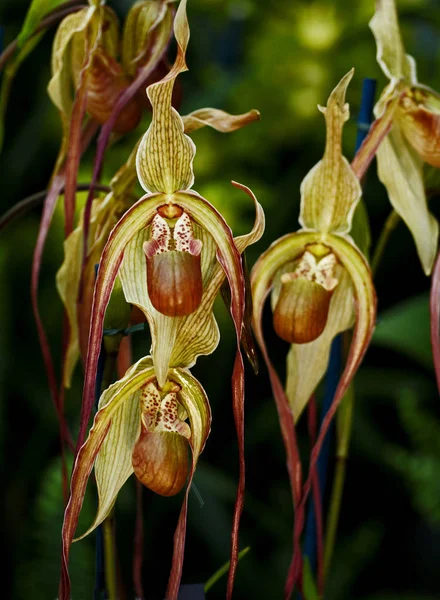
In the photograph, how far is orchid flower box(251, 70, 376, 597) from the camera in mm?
548

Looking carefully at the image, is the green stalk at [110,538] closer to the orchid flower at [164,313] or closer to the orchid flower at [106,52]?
the orchid flower at [164,313]

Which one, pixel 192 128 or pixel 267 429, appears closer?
pixel 192 128

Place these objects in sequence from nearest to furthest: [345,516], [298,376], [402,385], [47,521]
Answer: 1. [298,376]
2. [47,521]
3. [402,385]
4. [345,516]

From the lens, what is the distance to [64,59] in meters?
0.65

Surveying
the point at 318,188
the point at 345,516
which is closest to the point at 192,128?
the point at 318,188

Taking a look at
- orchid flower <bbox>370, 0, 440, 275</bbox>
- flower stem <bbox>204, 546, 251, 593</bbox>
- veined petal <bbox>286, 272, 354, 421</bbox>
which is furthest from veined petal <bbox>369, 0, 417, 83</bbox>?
flower stem <bbox>204, 546, 251, 593</bbox>

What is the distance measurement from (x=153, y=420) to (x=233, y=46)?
4.62 ft

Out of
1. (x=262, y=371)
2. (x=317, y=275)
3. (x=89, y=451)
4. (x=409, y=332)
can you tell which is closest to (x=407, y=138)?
(x=317, y=275)

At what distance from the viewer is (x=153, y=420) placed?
1.70 feet

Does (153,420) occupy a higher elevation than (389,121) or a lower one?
lower

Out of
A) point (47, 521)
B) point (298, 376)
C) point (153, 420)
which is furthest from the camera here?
point (47, 521)

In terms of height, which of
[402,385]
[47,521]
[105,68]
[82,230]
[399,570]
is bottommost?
[399,570]

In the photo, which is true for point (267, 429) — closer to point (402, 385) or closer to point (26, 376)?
point (402, 385)

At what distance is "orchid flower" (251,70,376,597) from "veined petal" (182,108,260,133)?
0.06 metres
